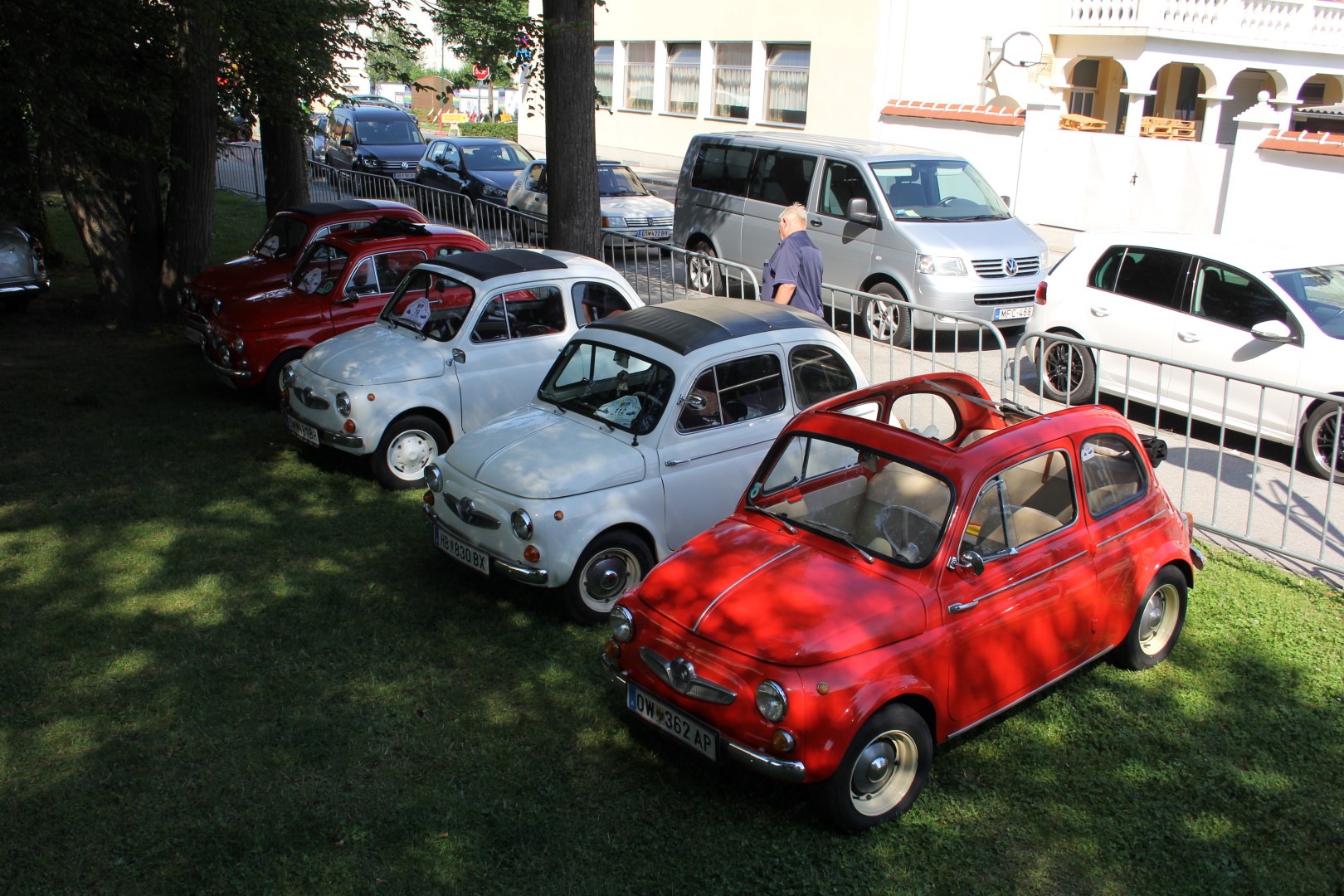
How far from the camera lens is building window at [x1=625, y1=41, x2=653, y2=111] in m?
35.6

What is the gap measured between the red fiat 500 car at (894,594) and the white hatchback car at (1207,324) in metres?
2.81

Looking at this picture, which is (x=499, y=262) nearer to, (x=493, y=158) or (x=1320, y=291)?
(x=1320, y=291)

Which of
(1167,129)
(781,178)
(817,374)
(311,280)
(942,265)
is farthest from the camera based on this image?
(1167,129)

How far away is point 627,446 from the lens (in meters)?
6.64

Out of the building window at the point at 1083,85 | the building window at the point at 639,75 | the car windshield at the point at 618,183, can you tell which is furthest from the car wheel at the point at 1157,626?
the building window at the point at 639,75

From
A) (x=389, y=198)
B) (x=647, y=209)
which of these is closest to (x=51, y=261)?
(x=389, y=198)

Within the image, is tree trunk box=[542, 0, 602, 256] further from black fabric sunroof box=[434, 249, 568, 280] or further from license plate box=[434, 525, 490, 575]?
license plate box=[434, 525, 490, 575]

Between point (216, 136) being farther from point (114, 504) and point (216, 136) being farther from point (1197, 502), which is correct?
point (1197, 502)

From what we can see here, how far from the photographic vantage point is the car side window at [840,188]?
1302 centimetres

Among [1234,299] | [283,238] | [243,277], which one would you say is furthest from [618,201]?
[1234,299]

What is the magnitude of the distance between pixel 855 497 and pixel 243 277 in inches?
320

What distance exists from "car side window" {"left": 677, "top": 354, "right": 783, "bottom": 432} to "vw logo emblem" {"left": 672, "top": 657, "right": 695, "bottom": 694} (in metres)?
2.18

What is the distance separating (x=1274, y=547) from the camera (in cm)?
725

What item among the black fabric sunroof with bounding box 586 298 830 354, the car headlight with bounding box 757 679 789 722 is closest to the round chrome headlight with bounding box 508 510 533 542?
the black fabric sunroof with bounding box 586 298 830 354
